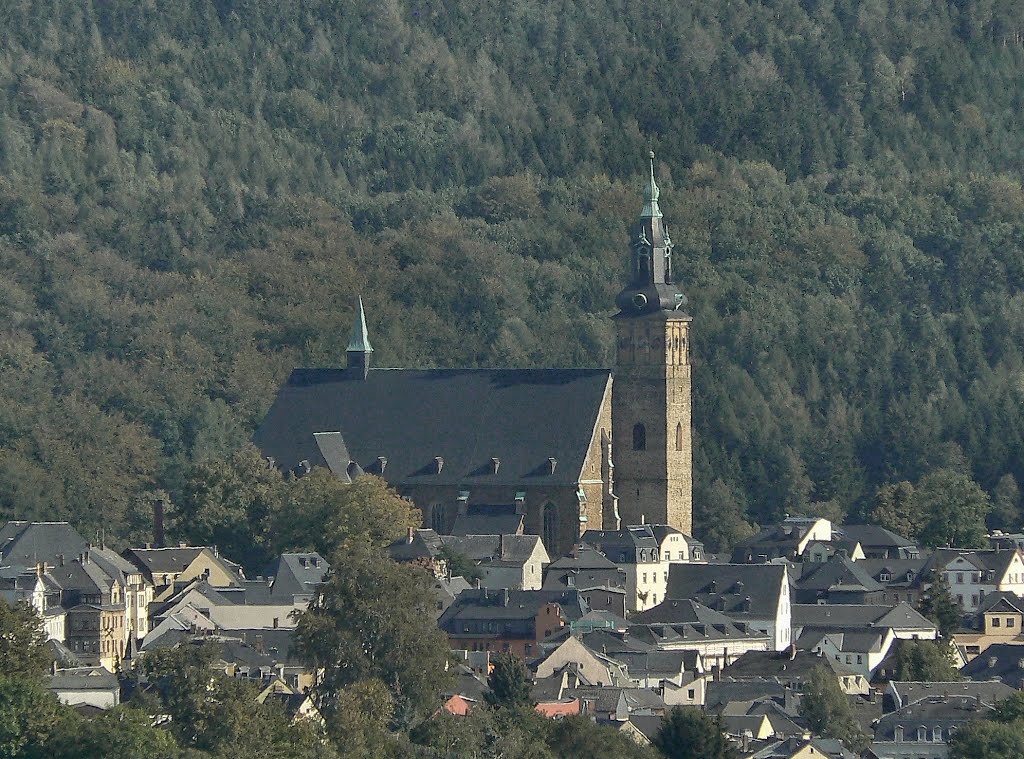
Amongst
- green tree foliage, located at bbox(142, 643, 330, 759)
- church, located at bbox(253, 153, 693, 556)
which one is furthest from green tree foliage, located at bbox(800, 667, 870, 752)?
church, located at bbox(253, 153, 693, 556)

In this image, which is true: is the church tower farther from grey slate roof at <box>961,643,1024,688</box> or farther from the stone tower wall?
grey slate roof at <box>961,643,1024,688</box>

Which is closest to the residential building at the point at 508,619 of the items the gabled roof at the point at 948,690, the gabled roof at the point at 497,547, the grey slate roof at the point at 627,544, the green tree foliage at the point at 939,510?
the grey slate roof at the point at 627,544

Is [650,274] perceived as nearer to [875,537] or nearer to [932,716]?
[875,537]

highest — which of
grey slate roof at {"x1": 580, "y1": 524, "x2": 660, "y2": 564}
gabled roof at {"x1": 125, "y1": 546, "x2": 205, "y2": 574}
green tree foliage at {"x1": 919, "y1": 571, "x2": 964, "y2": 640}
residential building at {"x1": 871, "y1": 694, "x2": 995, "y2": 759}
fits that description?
grey slate roof at {"x1": 580, "y1": 524, "x2": 660, "y2": 564}

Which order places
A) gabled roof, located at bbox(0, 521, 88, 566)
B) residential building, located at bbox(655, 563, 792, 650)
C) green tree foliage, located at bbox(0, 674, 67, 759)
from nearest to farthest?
green tree foliage, located at bbox(0, 674, 67, 759) < residential building, located at bbox(655, 563, 792, 650) < gabled roof, located at bbox(0, 521, 88, 566)

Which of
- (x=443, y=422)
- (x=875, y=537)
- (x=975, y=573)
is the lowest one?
(x=975, y=573)

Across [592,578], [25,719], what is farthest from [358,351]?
[25,719]

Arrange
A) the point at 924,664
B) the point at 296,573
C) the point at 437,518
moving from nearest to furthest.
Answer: the point at 924,664 → the point at 296,573 → the point at 437,518
